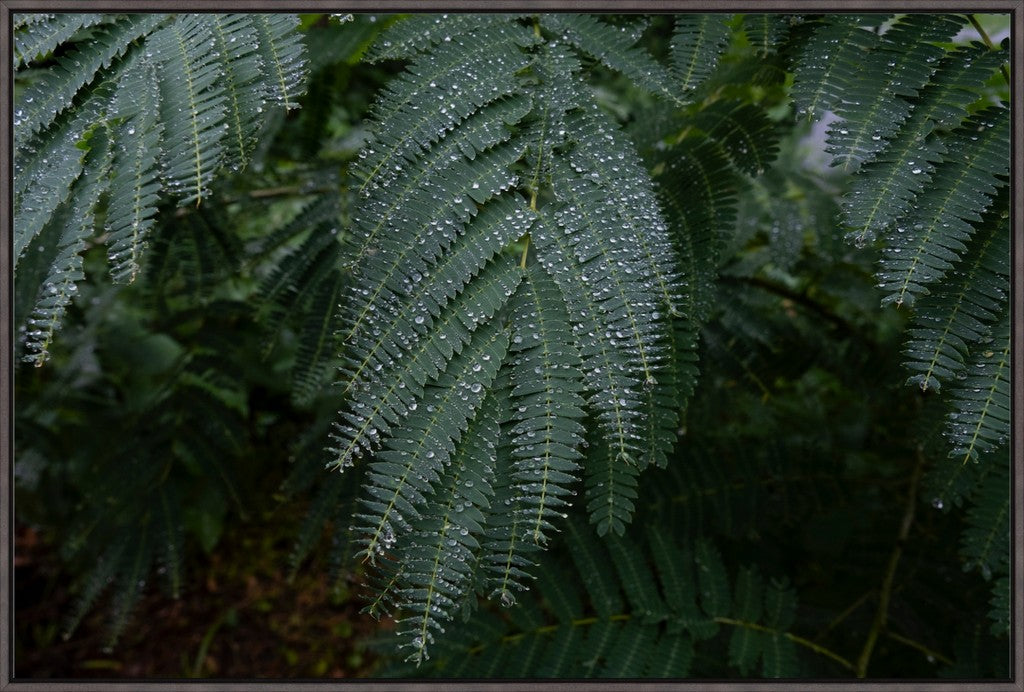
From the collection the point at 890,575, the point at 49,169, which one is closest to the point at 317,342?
the point at 49,169

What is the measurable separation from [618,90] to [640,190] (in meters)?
2.13

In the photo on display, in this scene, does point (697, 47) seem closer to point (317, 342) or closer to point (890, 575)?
point (317, 342)

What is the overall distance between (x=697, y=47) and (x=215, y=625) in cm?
282

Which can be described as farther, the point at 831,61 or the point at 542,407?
the point at 831,61

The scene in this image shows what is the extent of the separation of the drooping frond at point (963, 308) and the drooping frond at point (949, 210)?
24mm

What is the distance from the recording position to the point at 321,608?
9.84ft

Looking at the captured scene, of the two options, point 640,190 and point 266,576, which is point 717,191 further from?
point 266,576

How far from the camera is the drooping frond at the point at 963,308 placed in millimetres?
921

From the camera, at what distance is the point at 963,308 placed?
0.94 metres

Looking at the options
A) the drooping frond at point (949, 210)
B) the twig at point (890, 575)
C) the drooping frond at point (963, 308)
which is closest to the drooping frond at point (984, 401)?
the drooping frond at point (963, 308)

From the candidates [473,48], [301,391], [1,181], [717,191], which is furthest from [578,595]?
[1,181]

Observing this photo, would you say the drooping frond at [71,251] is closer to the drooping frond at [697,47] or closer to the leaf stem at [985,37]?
the drooping frond at [697,47]

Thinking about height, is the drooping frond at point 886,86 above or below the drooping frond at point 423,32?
above

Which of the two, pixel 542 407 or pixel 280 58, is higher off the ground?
pixel 280 58
